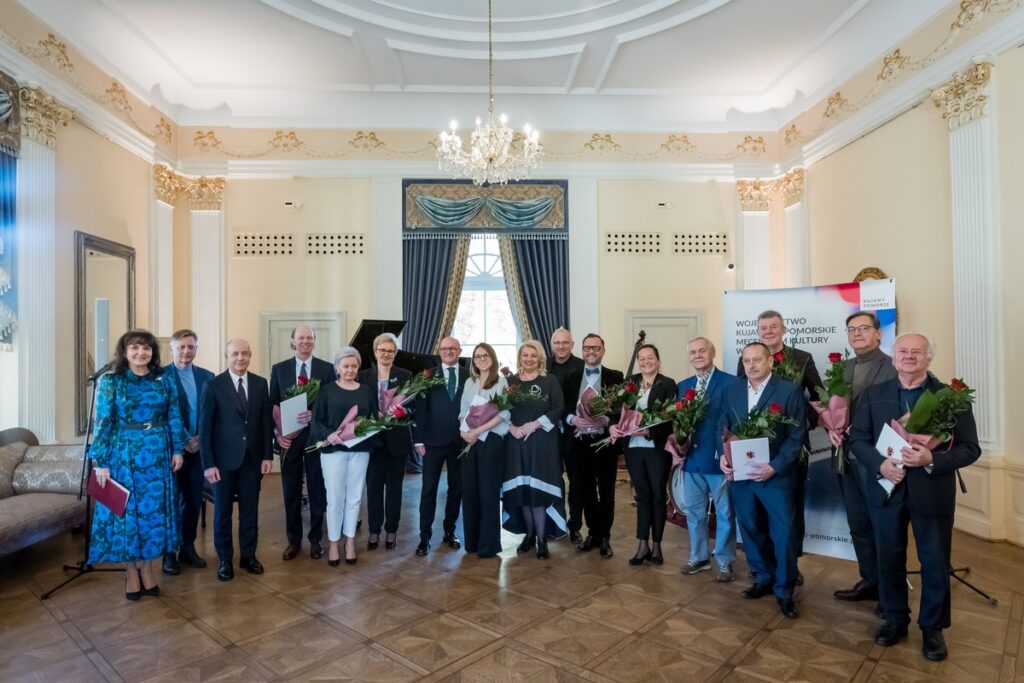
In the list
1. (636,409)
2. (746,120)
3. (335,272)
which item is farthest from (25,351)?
(746,120)

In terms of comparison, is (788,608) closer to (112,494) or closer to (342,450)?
(342,450)

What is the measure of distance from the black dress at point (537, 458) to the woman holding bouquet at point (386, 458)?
84 cm

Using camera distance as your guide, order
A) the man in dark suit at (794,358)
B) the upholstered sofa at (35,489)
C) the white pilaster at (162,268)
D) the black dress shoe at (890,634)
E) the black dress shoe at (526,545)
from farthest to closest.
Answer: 1. the white pilaster at (162,268)
2. the black dress shoe at (526,545)
3. the upholstered sofa at (35,489)
4. the man in dark suit at (794,358)
5. the black dress shoe at (890,634)

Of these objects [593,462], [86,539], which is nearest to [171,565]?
[86,539]

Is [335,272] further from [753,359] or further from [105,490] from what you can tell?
[753,359]

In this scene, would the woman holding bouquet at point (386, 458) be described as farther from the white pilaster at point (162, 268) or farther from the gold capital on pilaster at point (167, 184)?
the gold capital on pilaster at point (167, 184)

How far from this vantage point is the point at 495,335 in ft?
27.2

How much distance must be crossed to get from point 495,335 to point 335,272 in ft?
7.82

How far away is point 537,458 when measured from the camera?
407cm

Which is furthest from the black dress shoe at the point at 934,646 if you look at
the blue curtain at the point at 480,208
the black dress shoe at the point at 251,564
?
the blue curtain at the point at 480,208

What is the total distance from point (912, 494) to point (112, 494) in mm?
4233

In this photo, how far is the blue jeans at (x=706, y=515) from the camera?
3689 mm

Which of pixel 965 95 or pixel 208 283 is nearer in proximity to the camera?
pixel 965 95

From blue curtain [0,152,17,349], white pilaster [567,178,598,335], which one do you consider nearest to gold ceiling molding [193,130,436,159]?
white pilaster [567,178,598,335]
